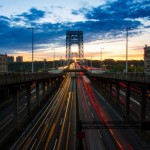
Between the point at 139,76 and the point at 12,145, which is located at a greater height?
the point at 139,76

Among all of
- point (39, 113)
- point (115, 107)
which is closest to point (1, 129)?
point (39, 113)

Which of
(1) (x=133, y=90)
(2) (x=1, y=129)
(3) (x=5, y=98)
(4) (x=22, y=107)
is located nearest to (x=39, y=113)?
(4) (x=22, y=107)

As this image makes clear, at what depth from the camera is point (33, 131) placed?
55906mm

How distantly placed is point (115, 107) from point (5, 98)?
3638 centimetres

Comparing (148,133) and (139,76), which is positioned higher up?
(139,76)

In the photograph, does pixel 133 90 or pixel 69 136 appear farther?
pixel 133 90

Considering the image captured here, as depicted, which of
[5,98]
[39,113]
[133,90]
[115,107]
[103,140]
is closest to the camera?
[103,140]

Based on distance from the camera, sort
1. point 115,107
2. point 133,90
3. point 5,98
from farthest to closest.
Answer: point 133,90 < point 5,98 < point 115,107

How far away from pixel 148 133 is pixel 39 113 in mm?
30723

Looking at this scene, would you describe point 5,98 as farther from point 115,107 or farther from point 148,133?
point 148,133

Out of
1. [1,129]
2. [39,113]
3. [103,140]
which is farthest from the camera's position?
[39,113]

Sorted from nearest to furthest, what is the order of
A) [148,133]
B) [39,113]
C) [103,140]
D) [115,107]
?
1. [103,140]
2. [148,133]
3. [39,113]
4. [115,107]

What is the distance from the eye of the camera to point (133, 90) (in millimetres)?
117875

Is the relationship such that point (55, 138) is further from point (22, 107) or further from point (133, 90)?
point (133, 90)
